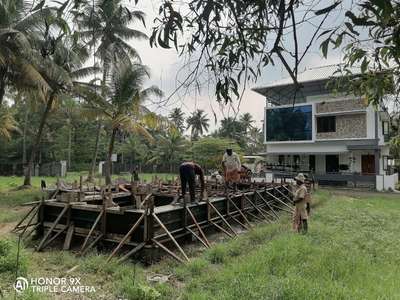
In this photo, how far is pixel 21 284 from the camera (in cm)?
486

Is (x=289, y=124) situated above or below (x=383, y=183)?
above

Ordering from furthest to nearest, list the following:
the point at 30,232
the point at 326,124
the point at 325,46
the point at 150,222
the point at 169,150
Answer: the point at 169,150 < the point at 326,124 < the point at 30,232 < the point at 150,222 < the point at 325,46

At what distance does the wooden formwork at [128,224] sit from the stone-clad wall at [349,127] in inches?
716

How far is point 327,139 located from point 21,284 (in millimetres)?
24412

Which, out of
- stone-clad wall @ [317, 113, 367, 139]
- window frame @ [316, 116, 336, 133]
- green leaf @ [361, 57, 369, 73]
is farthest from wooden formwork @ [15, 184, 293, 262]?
window frame @ [316, 116, 336, 133]

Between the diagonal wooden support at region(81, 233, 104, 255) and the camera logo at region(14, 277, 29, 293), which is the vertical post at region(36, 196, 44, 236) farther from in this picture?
the camera logo at region(14, 277, 29, 293)

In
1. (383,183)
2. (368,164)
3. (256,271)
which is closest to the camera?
(256,271)

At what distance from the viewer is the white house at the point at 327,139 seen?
2422 centimetres

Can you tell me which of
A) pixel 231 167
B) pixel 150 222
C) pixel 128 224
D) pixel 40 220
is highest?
pixel 231 167

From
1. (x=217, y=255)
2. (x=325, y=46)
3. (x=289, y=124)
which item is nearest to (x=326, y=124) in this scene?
(x=289, y=124)

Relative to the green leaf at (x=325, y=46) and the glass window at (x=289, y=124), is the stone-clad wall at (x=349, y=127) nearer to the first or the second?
the glass window at (x=289, y=124)

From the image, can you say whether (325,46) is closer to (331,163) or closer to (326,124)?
(326,124)

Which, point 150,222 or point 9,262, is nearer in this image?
point 9,262

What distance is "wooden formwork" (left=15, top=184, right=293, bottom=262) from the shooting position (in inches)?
263
